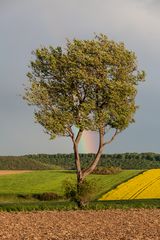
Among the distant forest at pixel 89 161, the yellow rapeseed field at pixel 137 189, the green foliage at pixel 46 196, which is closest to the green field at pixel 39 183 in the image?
the green foliage at pixel 46 196

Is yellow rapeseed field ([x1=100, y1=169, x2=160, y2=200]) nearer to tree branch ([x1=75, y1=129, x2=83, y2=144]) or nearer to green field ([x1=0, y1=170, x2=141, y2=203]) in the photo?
green field ([x1=0, y1=170, x2=141, y2=203])

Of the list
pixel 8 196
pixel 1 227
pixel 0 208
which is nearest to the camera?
pixel 1 227

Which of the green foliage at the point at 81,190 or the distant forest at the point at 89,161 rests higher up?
the distant forest at the point at 89,161

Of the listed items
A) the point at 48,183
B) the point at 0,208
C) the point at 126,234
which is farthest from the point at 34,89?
the point at 48,183

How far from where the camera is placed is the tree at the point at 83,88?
5438 cm

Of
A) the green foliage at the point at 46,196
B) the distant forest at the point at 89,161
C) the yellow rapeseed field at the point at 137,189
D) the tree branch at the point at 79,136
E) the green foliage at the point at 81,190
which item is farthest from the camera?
the distant forest at the point at 89,161

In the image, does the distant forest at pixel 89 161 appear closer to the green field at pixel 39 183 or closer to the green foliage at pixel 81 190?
the green field at pixel 39 183

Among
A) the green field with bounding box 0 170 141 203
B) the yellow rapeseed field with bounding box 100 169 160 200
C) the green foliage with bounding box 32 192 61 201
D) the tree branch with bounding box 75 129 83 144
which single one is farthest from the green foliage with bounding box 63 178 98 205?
the green foliage with bounding box 32 192 61 201

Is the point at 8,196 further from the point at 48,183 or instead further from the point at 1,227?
the point at 1,227

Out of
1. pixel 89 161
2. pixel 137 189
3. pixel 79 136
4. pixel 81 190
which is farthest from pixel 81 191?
pixel 89 161

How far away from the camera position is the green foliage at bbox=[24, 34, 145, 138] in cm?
5434

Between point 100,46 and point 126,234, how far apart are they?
3161 cm

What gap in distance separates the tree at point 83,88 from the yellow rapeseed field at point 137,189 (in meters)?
18.7

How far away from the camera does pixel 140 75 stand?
5678cm
